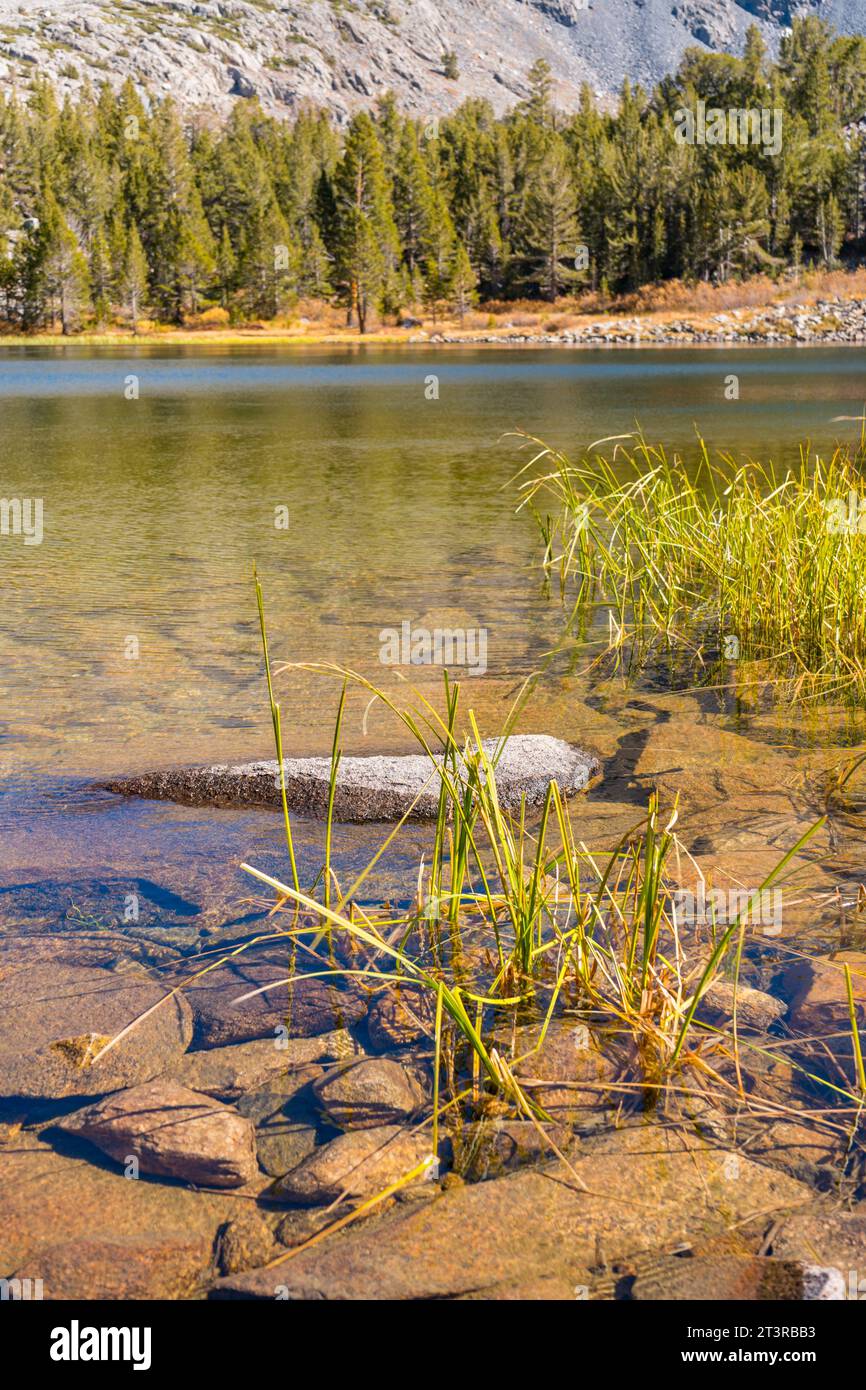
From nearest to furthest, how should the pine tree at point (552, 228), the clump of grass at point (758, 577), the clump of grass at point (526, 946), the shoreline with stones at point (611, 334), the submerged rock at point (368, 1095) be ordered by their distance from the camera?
the submerged rock at point (368, 1095) → the clump of grass at point (526, 946) → the clump of grass at point (758, 577) → the shoreline with stones at point (611, 334) → the pine tree at point (552, 228)

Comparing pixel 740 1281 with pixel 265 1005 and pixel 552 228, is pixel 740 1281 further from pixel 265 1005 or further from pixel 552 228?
pixel 552 228

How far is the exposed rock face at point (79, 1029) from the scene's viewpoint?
332 cm

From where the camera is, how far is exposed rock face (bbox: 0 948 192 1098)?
10.9 ft

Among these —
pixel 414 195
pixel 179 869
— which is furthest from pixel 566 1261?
pixel 414 195

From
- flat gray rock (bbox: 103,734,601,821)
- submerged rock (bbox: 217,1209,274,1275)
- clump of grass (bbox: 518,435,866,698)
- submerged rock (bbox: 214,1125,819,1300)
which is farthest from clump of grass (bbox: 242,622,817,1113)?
clump of grass (bbox: 518,435,866,698)

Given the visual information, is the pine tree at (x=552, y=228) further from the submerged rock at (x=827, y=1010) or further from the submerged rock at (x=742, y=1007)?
the submerged rock at (x=742, y=1007)

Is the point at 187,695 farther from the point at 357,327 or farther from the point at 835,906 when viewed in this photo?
the point at 357,327

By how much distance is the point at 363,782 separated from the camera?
5328 millimetres

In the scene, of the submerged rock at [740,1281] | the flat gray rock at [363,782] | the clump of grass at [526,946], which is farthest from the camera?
the flat gray rock at [363,782]

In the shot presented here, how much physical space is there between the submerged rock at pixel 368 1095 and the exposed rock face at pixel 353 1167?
9 cm

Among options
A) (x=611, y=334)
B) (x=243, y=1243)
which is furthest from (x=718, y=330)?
(x=243, y=1243)

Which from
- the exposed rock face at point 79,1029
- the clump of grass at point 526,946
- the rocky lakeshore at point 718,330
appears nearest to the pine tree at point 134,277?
the rocky lakeshore at point 718,330

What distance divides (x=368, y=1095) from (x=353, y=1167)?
291 millimetres

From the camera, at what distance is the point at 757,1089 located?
317 centimetres
